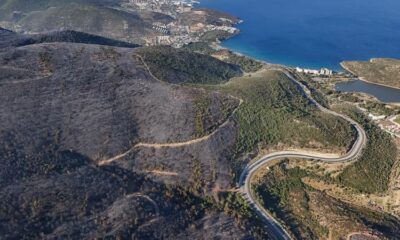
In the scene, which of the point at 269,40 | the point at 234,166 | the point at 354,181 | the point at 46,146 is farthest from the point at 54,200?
the point at 269,40

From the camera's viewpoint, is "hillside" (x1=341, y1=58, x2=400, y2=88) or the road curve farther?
"hillside" (x1=341, y1=58, x2=400, y2=88)

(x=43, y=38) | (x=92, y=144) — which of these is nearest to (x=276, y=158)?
(x=92, y=144)

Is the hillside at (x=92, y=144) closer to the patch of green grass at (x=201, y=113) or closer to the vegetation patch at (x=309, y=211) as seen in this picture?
the patch of green grass at (x=201, y=113)

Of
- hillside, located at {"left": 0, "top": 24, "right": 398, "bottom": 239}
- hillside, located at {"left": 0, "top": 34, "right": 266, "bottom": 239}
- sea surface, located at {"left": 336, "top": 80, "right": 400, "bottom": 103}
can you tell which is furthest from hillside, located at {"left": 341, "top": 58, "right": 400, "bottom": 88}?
hillside, located at {"left": 0, "top": 34, "right": 266, "bottom": 239}

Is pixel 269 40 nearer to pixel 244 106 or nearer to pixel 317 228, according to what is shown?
pixel 244 106

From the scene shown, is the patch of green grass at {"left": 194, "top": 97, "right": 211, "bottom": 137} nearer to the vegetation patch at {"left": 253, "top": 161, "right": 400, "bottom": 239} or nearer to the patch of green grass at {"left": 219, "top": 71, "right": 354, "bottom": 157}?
the patch of green grass at {"left": 219, "top": 71, "right": 354, "bottom": 157}

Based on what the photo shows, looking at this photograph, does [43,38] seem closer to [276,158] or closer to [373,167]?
[276,158]

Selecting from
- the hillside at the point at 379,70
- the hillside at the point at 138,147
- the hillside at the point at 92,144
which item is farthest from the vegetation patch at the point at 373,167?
the hillside at the point at 379,70
